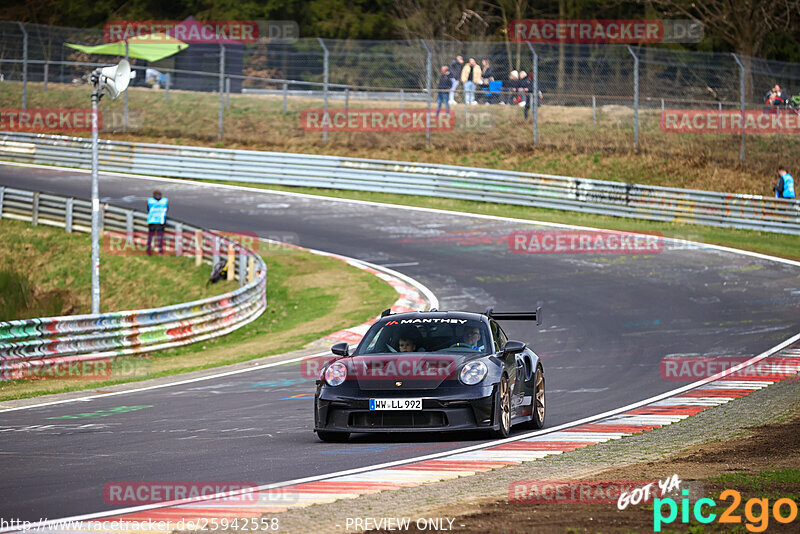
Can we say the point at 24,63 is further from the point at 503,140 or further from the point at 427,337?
the point at 427,337

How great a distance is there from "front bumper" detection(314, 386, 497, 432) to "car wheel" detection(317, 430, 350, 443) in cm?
17

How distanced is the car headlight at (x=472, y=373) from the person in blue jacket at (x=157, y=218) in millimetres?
17456

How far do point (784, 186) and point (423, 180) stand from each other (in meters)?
10.9

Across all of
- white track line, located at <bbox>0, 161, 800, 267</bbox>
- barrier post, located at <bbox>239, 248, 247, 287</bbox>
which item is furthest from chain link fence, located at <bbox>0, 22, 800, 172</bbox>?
barrier post, located at <bbox>239, 248, 247, 287</bbox>

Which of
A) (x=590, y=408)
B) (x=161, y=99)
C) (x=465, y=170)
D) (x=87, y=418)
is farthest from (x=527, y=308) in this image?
(x=161, y=99)

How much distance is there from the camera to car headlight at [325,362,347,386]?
32.5ft

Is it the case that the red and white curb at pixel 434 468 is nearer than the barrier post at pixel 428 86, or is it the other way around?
the red and white curb at pixel 434 468

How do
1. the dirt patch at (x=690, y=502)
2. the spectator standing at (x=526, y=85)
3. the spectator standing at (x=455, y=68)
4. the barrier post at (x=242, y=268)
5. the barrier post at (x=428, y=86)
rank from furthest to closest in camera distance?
the spectator standing at (x=455, y=68) → the spectator standing at (x=526, y=85) → the barrier post at (x=428, y=86) → the barrier post at (x=242, y=268) → the dirt patch at (x=690, y=502)

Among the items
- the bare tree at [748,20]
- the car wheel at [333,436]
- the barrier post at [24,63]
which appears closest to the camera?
the car wheel at [333,436]

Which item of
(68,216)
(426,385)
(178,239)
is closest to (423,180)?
(178,239)

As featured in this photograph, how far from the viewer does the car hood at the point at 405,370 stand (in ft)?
31.8

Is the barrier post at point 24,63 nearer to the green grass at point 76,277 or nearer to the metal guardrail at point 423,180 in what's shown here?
the metal guardrail at point 423,180

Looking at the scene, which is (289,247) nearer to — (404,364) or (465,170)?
(465,170)

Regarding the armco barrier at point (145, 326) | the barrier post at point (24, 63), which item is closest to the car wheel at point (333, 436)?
the armco barrier at point (145, 326)
